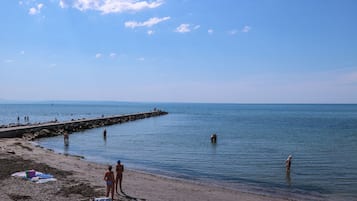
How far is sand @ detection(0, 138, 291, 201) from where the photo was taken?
15.3 meters

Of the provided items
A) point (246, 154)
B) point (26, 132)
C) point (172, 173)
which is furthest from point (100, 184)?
point (26, 132)

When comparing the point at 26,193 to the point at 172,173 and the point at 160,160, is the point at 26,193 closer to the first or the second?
the point at 172,173

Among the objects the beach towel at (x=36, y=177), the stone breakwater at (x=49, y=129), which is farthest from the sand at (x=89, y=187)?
the stone breakwater at (x=49, y=129)

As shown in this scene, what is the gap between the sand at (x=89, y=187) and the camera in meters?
15.3

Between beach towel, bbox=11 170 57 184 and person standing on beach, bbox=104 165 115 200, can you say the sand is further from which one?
person standing on beach, bbox=104 165 115 200

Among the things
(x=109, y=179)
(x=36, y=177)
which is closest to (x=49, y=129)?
(x=36, y=177)

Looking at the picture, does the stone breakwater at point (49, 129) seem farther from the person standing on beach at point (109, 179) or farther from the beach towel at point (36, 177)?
the person standing on beach at point (109, 179)

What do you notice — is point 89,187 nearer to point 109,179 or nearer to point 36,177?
point 109,179

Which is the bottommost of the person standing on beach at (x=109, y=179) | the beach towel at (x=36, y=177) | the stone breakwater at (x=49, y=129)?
the stone breakwater at (x=49, y=129)

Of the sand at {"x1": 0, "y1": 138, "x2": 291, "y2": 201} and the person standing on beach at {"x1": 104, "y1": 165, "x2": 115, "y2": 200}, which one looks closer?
Result: the person standing on beach at {"x1": 104, "y1": 165, "x2": 115, "y2": 200}

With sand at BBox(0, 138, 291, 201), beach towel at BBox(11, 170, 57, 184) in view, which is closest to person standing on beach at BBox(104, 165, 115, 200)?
sand at BBox(0, 138, 291, 201)

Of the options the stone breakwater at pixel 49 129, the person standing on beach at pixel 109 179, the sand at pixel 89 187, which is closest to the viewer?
the person standing on beach at pixel 109 179

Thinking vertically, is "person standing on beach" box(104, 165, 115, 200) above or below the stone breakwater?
above

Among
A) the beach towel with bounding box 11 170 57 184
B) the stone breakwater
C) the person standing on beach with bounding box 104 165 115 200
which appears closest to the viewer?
the person standing on beach with bounding box 104 165 115 200
